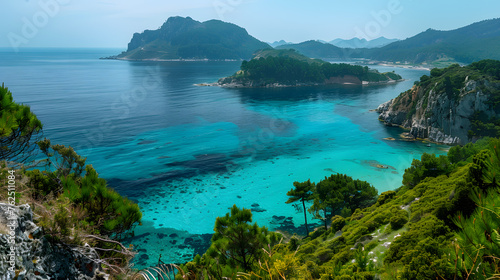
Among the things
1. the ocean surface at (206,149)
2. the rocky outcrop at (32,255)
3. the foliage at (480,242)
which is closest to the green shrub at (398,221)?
the ocean surface at (206,149)

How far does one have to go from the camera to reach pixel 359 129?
81312 millimetres

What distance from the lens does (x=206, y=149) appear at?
209ft

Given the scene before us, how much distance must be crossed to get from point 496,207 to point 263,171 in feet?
161

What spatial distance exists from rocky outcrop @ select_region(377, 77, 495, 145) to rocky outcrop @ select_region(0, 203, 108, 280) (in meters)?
80.5

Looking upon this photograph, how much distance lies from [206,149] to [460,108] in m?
62.9

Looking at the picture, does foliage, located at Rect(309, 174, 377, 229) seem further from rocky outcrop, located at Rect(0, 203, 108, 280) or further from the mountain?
the mountain

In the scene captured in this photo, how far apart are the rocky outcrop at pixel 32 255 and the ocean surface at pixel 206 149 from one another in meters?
24.7

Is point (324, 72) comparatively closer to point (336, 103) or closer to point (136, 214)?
point (336, 103)

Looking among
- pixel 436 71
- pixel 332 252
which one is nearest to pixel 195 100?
pixel 436 71

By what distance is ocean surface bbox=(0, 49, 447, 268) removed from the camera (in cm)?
3938

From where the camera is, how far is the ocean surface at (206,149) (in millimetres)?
Result: 39384

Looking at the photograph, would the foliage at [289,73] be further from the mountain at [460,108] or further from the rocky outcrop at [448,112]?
the rocky outcrop at [448,112]

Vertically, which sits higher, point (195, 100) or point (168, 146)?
point (195, 100)

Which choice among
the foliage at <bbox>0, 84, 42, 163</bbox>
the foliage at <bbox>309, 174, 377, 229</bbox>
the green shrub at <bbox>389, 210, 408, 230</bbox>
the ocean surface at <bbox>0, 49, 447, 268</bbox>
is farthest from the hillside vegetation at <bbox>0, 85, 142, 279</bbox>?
the foliage at <bbox>309, 174, 377, 229</bbox>
